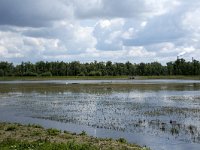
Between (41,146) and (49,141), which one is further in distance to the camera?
(49,141)

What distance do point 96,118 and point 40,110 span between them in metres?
9.90

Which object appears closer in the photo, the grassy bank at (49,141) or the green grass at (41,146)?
the green grass at (41,146)

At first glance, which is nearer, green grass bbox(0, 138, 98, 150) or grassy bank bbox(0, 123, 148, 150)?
green grass bbox(0, 138, 98, 150)

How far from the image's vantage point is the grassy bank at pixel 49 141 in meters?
18.9

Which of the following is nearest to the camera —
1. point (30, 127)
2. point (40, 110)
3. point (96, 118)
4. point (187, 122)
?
point (30, 127)

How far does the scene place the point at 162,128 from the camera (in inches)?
1110

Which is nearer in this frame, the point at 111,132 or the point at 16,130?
the point at 16,130

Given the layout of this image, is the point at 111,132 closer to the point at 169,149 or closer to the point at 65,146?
the point at 169,149

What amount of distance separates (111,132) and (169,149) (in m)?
6.57

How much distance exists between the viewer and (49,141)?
20.7m

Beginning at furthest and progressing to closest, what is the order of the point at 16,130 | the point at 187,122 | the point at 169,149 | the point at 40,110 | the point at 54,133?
the point at 40,110, the point at 187,122, the point at 16,130, the point at 54,133, the point at 169,149

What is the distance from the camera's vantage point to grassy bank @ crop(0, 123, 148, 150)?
18922 mm

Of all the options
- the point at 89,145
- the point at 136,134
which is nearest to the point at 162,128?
the point at 136,134

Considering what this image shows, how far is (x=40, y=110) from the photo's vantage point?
42.2m
